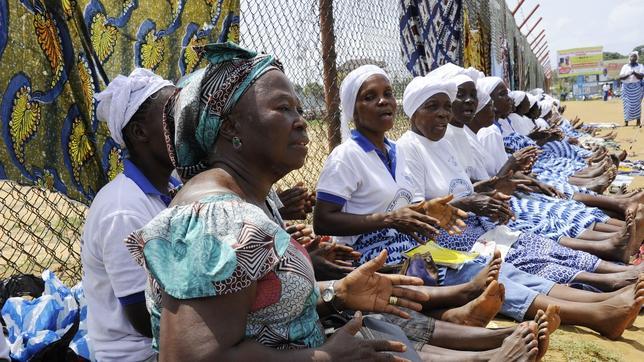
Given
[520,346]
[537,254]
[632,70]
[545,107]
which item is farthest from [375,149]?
[632,70]

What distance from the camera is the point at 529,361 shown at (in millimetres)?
2295

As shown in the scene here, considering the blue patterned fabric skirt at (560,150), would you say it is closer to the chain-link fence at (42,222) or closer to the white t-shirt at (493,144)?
the white t-shirt at (493,144)

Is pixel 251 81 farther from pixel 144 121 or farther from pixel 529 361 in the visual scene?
pixel 529 361

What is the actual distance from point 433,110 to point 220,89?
2.61m

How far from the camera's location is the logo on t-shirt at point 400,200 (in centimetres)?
324

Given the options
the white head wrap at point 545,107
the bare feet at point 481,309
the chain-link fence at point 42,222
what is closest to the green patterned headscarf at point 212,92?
the chain-link fence at point 42,222

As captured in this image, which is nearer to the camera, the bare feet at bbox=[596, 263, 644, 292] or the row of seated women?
the row of seated women

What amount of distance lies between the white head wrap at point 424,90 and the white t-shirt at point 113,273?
237 centimetres

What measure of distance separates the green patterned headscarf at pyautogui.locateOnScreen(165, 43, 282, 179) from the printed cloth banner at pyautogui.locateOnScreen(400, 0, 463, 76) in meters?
4.48

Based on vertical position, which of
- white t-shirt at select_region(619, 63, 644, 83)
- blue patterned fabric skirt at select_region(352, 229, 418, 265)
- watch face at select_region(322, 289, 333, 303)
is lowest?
blue patterned fabric skirt at select_region(352, 229, 418, 265)

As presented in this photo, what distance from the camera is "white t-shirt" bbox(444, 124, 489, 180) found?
14.7 feet

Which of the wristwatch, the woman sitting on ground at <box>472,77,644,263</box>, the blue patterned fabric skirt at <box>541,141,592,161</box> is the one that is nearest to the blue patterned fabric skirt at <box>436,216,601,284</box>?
the woman sitting on ground at <box>472,77,644,263</box>

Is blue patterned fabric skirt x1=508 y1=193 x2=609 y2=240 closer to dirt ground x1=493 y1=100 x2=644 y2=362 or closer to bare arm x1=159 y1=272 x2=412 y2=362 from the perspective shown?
dirt ground x1=493 y1=100 x2=644 y2=362

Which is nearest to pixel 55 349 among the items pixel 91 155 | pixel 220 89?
pixel 91 155
